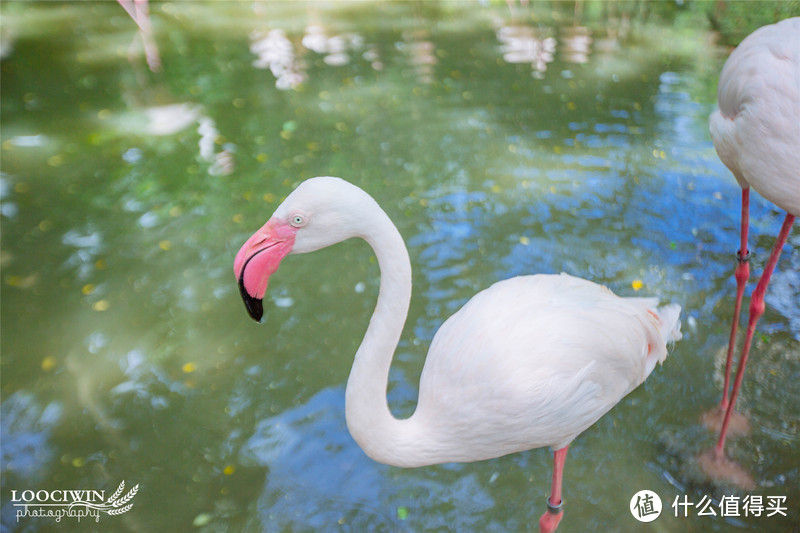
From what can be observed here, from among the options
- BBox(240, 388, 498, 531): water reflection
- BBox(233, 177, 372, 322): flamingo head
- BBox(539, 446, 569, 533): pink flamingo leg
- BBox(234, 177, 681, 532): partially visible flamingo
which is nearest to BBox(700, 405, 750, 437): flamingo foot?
BBox(234, 177, 681, 532): partially visible flamingo

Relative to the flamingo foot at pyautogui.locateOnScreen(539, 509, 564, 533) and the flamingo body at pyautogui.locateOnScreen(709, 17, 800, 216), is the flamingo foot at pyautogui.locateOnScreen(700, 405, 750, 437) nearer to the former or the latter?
the flamingo foot at pyautogui.locateOnScreen(539, 509, 564, 533)

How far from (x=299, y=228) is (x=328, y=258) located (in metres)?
2.25

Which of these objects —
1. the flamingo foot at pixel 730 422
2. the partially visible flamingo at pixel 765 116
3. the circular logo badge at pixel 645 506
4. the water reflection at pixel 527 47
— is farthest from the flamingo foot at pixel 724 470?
the water reflection at pixel 527 47

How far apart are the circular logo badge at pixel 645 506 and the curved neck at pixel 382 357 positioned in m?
1.21

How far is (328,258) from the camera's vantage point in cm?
415

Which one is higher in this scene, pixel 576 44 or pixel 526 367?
pixel 526 367

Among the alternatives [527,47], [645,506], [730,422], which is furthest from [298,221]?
[527,47]

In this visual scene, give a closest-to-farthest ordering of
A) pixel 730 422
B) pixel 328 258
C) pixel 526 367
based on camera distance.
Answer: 1. pixel 526 367
2. pixel 730 422
3. pixel 328 258

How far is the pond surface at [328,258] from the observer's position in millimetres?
2795

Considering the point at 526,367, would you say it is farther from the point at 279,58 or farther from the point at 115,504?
the point at 279,58

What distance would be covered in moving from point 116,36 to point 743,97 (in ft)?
25.7

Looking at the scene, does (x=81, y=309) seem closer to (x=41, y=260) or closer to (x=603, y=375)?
(x=41, y=260)

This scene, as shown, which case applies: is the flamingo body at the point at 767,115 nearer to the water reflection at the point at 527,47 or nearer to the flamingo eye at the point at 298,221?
Answer: the flamingo eye at the point at 298,221

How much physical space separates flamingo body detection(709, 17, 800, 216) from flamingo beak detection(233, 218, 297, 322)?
1.66m
